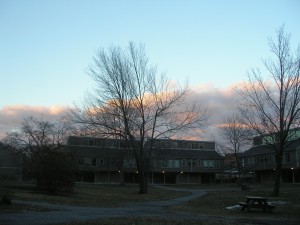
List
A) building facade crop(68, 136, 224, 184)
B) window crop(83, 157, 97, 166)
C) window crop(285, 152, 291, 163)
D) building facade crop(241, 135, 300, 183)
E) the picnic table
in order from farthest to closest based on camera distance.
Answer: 1. window crop(83, 157, 97, 166)
2. building facade crop(68, 136, 224, 184)
3. window crop(285, 152, 291, 163)
4. building facade crop(241, 135, 300, 183)
5. the picnic table

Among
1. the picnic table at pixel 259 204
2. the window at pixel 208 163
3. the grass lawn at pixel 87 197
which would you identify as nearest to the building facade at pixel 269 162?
the window at pixel 208 163

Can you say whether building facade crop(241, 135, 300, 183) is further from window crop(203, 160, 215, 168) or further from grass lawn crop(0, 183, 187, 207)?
grass lawn crop(0, 183, 187, 207)

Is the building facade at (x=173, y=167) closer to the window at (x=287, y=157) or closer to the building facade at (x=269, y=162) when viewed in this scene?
the building facade at (x=269, y=162)

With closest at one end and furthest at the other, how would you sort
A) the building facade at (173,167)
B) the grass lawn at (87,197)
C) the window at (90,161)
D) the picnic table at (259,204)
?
the picnic table at (259,204)
the grass lawn at (87,197)
the building facade at (173,167)
the window at (90,161)

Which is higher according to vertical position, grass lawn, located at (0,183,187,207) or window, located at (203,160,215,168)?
window, located at (203,160,215,168)

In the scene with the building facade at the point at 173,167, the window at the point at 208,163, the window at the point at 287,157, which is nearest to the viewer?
the window at the point at 287,157

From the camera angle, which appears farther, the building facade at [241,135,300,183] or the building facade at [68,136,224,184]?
the building facade at [68,136,224,184]

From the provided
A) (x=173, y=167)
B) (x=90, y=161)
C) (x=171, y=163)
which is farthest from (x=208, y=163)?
(x=90, y=161)

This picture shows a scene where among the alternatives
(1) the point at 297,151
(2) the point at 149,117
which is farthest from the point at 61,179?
(1) the point at 297,151

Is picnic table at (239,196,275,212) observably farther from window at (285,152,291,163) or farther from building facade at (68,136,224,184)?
window at (285,152,291,163)

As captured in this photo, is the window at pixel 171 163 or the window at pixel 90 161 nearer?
the window at pixel 90 161

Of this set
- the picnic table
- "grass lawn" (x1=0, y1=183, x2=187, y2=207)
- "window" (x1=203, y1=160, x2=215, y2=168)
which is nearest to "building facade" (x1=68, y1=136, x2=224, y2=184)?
"window" (x1=203, y1=160, x2=215, y2=168)

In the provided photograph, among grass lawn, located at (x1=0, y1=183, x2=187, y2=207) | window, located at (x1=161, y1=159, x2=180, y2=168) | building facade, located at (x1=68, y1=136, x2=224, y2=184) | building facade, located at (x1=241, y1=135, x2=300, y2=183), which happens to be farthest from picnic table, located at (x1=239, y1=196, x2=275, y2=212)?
window, located at (x1=161, y1=159, x2=180, y2=168)

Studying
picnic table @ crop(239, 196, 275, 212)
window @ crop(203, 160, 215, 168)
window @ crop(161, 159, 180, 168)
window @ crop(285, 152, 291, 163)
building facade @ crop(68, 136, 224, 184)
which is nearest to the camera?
picnic table @ crop(239, 196, 275, 212)
